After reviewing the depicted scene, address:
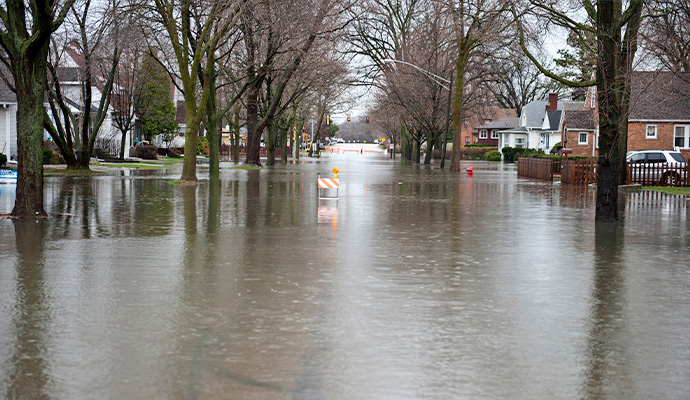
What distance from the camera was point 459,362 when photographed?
21.5 feet

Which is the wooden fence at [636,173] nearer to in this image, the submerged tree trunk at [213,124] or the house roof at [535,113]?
the submerged tree trunk at [213,124]

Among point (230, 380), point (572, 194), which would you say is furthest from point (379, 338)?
point (572, 194)

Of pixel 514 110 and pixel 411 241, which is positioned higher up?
pixel 514 110

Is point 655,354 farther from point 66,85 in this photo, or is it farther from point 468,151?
point 468,151

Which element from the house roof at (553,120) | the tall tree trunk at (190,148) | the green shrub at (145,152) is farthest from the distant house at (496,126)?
the tall tree trunk at (190,148)

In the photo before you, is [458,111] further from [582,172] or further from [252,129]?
[582,172]

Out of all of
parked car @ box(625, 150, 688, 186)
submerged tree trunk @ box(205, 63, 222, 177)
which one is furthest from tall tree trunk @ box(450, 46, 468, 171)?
submerged tree trunk @ box(205, 63, 222, 177)

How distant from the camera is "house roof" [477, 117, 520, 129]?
4845 inches

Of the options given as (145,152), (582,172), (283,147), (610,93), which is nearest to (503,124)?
(283,147)

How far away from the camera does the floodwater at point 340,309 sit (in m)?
6.03

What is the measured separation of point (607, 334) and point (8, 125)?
42360 mm

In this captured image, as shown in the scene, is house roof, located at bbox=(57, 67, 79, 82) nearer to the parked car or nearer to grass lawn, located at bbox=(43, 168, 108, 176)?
grass lawn, located at bbox=(43, 168, 108, 176)

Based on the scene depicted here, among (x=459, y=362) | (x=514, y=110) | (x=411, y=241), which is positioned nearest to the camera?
(x=459, y=362)

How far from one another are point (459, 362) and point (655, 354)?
1.73m
